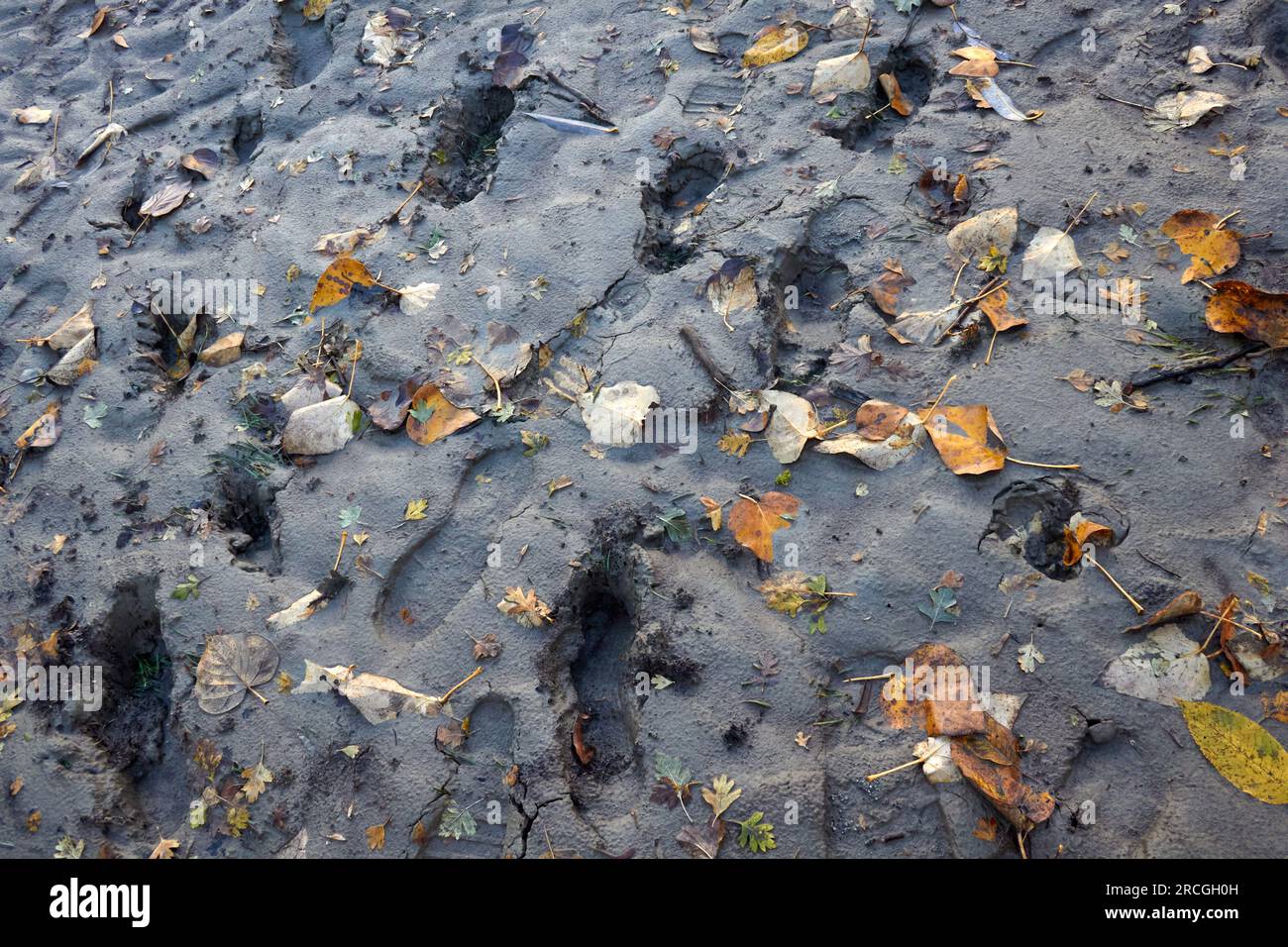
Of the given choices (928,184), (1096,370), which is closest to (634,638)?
(1096,370)

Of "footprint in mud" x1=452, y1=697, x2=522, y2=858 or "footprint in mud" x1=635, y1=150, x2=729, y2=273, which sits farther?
"footprint in mud" x1=635, y1=150, x2=729, y2=273

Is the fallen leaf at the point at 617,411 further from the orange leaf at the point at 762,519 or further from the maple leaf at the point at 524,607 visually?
the maple leaf at the point at 524,607

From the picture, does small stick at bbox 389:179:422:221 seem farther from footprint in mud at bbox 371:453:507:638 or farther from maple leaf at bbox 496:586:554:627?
maple leaf at bbox 496:586:554:627

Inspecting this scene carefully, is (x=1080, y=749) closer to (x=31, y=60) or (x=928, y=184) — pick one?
(x=928, y=184)

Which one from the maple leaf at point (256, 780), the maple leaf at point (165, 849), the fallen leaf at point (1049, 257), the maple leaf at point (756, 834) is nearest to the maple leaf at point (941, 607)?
the maple leaf at point (756, 834)

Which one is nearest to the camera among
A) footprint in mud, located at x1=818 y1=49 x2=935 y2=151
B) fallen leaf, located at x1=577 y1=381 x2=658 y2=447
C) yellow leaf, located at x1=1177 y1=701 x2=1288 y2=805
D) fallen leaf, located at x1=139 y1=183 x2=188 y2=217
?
yellow leaf, located at x1=1177 y1=701 x2=1288 y2=805

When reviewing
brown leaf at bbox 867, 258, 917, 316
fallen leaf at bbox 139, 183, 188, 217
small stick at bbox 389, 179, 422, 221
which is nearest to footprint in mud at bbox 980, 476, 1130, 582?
brown leaf at bbox 867, 258, 917, 316
